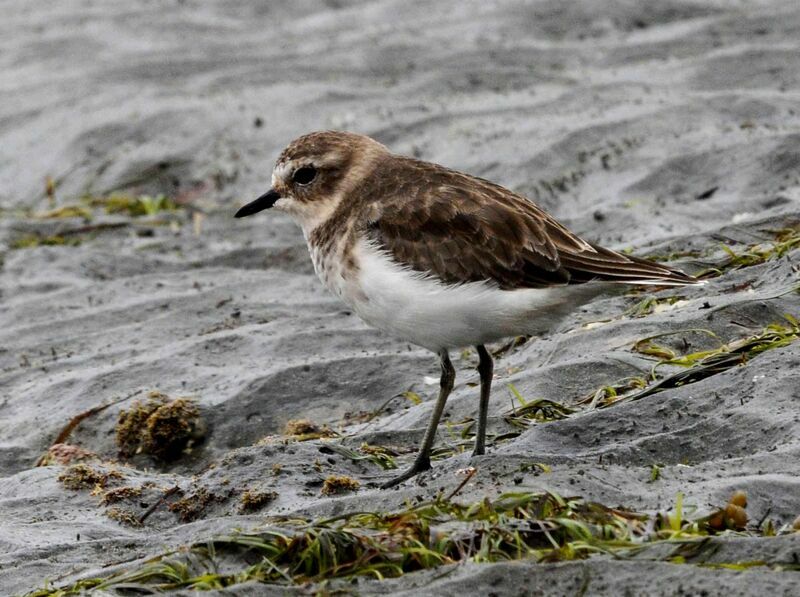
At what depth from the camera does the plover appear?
5.89 meters

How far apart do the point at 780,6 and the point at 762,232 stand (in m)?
6.31

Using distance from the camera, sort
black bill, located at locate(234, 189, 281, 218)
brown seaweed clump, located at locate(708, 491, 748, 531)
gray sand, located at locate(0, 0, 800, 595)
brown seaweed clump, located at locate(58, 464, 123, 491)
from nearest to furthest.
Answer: brown seaweed clump, located at locate(708, 491, 748, 531) → gray sand, located at locate(0, 0, 800, 595) → brown seaweed clump, located at locate(58, 464, 123, 491) → black bill, located at locate(234, 189, 281, 218)

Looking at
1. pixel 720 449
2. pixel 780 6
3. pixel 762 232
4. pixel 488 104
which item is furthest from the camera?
pixel 780 6

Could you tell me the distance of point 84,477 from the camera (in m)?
6.35

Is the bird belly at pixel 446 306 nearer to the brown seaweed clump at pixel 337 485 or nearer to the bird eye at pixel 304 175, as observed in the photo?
the brown seaweed clump at pixel 337 485

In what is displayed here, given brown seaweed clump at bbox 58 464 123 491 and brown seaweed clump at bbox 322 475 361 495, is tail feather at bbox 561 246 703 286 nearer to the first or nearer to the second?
brown seaweed clump at bbox 322 475 361 495

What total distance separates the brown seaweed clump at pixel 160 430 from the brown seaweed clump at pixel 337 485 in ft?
6.13

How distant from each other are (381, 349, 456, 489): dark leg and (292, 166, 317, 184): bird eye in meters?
1.31

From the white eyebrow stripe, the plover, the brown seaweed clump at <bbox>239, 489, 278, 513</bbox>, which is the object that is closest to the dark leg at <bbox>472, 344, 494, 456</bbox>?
Result: the plover

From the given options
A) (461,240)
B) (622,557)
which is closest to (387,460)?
(461,240)

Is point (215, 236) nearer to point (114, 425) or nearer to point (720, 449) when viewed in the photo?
point (114, 425)

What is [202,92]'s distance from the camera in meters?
14.1

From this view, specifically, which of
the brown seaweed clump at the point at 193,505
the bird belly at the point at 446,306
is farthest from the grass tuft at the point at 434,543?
the bird belly at the point at 446,306

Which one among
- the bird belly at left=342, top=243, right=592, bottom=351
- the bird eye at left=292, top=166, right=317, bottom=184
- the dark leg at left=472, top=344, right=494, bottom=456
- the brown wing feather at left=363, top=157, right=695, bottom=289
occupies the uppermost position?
the bird eye at left=292, top=166, right=317, bottom=184
